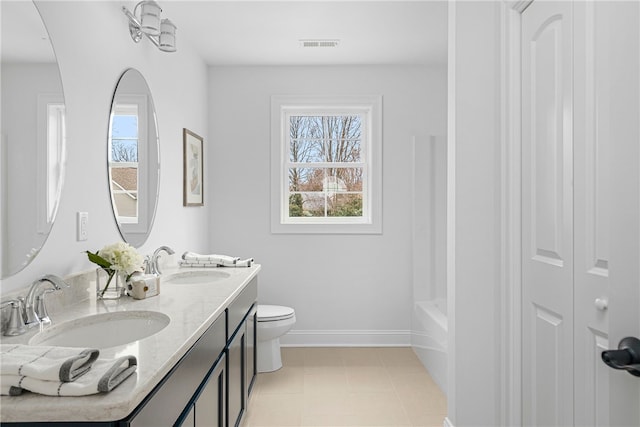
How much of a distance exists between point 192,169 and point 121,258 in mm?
1660

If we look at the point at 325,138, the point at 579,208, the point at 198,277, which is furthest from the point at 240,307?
the point at 325,138

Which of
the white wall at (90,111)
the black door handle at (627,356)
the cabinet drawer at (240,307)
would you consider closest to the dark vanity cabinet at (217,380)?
the cabinet drawer at (240,307)

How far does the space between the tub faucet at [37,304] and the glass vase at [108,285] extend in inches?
15.0

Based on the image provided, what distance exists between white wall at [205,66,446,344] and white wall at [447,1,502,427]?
5.98ft

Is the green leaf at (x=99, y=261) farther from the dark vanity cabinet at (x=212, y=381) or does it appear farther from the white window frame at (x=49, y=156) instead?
the dark vanity cabinet at (x=212, y=381)

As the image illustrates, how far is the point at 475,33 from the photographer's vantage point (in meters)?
1.96

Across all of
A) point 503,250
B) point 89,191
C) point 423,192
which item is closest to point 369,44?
point 423,192

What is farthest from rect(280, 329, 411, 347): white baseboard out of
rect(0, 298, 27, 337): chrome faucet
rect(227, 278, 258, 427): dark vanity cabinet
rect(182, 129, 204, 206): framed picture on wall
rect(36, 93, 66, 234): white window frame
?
rect(0, 298, 27, 337): chrome faucet

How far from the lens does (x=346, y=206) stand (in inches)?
157

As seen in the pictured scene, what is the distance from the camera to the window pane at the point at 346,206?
13.0 feet

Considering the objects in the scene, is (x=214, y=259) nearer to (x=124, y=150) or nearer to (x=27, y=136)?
(x=124, y=150)

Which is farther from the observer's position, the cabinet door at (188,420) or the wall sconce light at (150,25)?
the wall sconce light at (150,25)

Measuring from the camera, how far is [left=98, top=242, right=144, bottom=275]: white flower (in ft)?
5.82

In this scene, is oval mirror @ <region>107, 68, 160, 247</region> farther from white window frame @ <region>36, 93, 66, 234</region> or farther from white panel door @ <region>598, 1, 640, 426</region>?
white panel door @ <region>598, 1, 640, 426</region>
